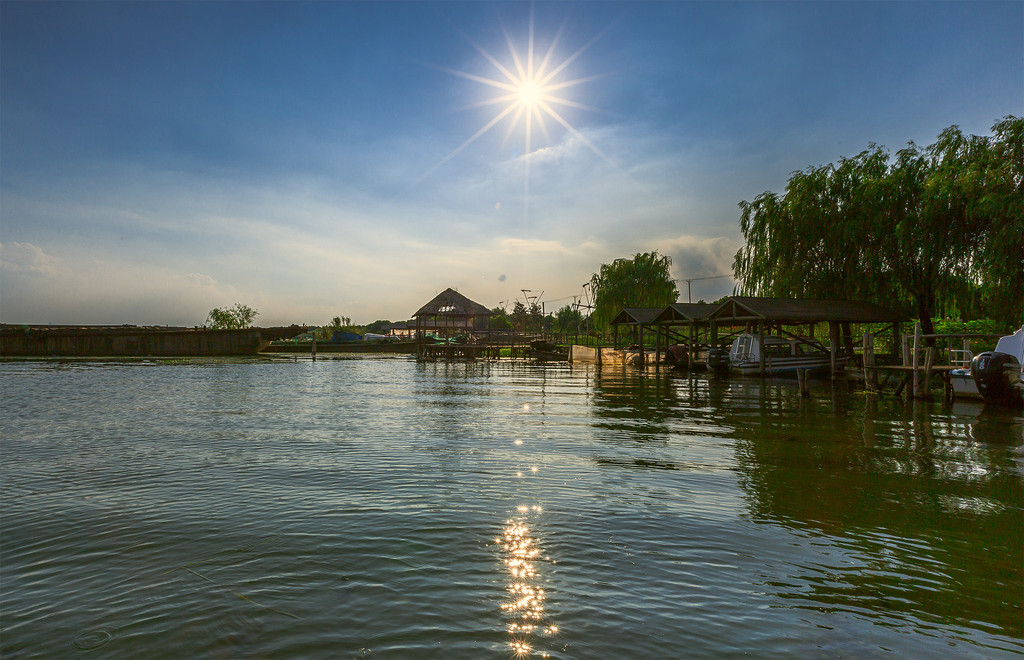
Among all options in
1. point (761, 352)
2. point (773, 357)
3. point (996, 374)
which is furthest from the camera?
point (773, 357)

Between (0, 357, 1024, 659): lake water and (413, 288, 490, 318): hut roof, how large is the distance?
181ft

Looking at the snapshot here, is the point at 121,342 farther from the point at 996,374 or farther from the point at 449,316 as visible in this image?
the point at 996,374

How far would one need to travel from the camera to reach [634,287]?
64375 mm

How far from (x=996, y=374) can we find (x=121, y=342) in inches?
3291

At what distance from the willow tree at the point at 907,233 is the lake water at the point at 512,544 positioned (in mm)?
13330

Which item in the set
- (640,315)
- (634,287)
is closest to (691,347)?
(640,315)

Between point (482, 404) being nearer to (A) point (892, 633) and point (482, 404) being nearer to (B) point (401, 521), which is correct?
(B) point (401, 521)

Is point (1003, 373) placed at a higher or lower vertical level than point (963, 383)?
higher

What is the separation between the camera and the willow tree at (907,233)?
21.3m

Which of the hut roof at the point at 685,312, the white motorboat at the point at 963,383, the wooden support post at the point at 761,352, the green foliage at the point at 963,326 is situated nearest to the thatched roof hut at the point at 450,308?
the hut roof at the point at 685,312

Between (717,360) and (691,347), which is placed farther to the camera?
(691,347)

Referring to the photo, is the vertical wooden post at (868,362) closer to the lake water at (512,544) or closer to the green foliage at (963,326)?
the lake water at (512,544)

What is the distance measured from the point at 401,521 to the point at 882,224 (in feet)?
89.5

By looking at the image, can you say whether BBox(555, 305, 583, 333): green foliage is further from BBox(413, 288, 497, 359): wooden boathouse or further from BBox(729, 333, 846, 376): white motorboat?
BBox(729, 333, 846, 376): white motorboat
